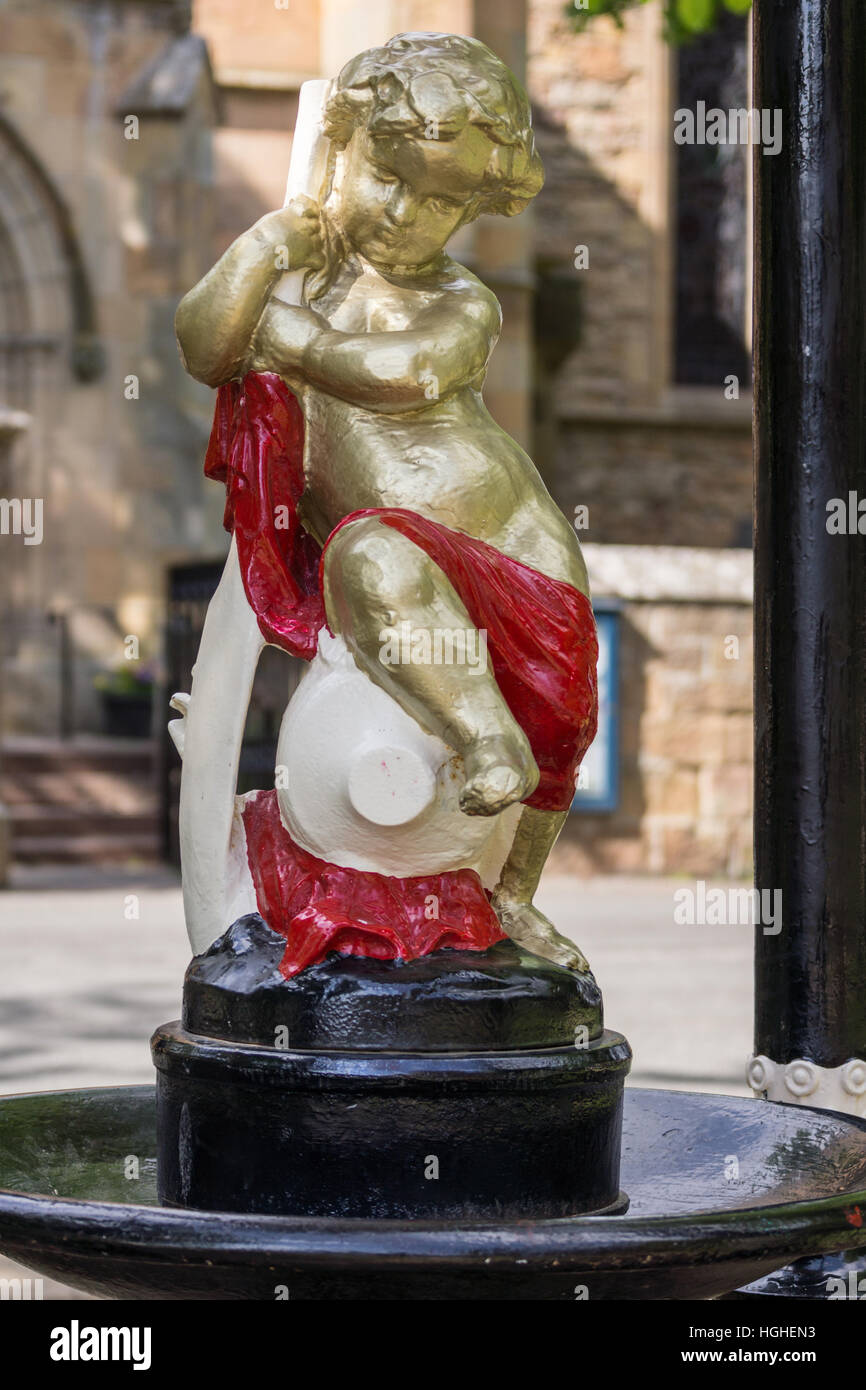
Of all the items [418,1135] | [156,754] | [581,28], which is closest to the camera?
[418,1135]

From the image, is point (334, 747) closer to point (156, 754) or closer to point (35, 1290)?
point (35, 1290)

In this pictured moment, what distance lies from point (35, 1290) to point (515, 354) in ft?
39.2

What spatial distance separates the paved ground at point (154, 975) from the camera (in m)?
6.73

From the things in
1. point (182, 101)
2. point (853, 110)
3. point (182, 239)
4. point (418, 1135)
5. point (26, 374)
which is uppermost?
point (182, 101)

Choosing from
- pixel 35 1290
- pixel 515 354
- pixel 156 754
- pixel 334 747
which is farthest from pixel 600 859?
pixel 334 747

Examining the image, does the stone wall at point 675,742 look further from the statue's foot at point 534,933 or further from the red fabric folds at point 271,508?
the red fabric folds at point 271,508

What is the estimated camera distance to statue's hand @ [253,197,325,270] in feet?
8.32

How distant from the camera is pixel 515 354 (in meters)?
15.4

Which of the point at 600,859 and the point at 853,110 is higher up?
the point at 853,110

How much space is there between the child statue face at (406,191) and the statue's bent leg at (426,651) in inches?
16.9

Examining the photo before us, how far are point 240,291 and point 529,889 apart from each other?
0.91m

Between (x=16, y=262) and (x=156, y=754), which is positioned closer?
(x=156, y=754)

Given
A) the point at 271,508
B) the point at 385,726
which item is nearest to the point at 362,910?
the point at 385,726

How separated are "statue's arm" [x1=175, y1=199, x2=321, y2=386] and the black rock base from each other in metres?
0.80
